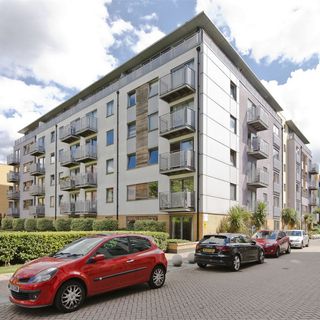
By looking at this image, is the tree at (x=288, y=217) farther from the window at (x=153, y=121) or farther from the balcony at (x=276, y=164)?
the window at (x=153, y=121)

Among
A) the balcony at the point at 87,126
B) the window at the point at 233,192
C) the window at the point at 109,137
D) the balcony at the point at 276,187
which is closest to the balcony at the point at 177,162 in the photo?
the window at the point at 233,192

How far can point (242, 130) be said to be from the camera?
89.4 ft

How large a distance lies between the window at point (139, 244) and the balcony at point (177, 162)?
1172 centimetres

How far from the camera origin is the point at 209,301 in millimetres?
8039

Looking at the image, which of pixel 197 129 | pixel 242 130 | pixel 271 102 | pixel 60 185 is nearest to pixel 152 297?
pixel 197 129

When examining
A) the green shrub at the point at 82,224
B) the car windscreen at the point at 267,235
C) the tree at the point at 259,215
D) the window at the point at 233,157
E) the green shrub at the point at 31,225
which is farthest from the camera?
the green shrub at the point at 31,225

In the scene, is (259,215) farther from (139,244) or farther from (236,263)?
(139,244)

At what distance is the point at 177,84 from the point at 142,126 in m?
4.91

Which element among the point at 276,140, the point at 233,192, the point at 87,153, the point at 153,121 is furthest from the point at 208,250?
the point at 276,140

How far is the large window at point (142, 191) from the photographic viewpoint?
79.8ft

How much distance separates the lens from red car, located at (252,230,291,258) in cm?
1742

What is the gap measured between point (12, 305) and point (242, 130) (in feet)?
73.5

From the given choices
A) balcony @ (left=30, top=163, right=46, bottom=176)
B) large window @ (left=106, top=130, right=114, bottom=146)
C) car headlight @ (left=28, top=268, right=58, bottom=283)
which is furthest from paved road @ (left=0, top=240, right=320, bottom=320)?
balcony @ (left=30, top=163, right=46, bottom=176)

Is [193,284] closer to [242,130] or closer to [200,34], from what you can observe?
[200,34]
